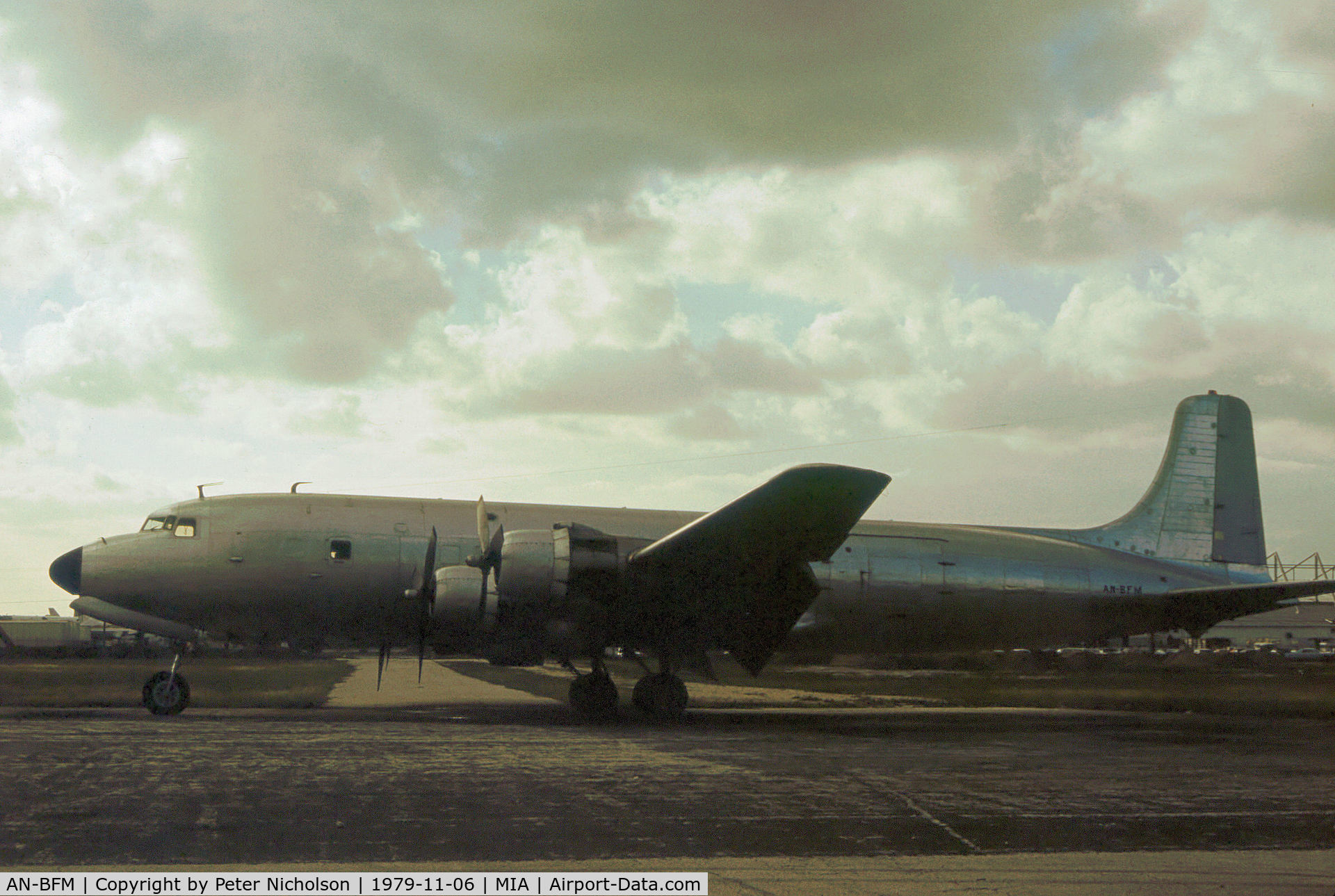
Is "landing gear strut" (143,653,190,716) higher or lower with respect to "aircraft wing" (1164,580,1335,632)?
lower

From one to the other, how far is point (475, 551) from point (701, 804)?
992 cm

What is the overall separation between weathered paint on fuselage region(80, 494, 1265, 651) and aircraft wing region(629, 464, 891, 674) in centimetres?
128

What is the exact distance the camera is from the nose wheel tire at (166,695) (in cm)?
1722

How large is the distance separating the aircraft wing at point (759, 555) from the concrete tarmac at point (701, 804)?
2.32 m

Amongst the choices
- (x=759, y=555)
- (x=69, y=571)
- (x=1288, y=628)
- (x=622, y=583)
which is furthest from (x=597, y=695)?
(x=1288, y=628)

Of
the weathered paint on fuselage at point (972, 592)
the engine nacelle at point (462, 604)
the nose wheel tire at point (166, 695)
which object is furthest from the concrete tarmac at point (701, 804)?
the weathered paint on fuselage at point (972, 592)

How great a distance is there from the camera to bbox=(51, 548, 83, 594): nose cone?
17.4 meters

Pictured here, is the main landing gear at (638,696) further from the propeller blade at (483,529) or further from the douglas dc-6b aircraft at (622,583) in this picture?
the propeller blade at (483,529)

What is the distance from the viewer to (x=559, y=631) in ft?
57.6

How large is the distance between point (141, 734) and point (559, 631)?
6.46 meters

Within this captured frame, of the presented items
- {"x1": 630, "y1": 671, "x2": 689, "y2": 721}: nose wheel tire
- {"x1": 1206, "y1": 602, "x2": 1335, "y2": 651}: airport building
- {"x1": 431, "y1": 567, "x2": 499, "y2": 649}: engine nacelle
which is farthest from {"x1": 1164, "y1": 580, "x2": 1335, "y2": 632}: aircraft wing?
{"x1": 1206, "y1": 602, "x2": 1335, "y2": 651}: airport building

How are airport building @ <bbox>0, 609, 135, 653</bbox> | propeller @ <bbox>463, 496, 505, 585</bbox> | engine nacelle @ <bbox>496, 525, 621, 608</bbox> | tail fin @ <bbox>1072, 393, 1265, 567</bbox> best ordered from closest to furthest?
engine nacelle @ <bbox>496, 525, 621, 608</bbox> < propeller @ <bbox>463, 496, 505, 585</bbox> < tail fin @ <bbox>1072, 393, 1265, 567</bbox> < airport building @ <bbox>0, 609, 135, 653</bbox>

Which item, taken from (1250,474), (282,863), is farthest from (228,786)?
(1250,474)

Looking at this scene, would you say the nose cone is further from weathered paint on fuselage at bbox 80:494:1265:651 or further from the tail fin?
the tail fin
